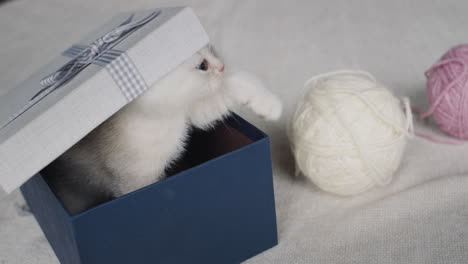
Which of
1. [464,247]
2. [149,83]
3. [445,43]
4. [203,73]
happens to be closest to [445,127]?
[464,247]

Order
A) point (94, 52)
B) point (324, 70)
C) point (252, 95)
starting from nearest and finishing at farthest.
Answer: point (94, 52), point (252, 95), point (324, 70)

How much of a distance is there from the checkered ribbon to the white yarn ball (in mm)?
374

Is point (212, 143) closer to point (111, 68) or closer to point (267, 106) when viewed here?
point (267, 106)

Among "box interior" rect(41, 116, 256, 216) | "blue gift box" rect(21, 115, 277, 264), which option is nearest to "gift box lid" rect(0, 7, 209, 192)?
"blue gift box" rect(21, 115, 277, 264)

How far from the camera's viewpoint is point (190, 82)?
80cm

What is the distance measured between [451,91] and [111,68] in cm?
79

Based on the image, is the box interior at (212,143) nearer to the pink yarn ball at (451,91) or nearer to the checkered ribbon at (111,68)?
the checkered ribbon at (111,68)

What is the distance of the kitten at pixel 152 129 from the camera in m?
0.80

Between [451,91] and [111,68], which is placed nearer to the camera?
[111,68]

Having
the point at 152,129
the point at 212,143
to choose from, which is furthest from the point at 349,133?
the point at 152,129

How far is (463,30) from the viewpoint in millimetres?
1703

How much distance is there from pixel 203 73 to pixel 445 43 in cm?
114

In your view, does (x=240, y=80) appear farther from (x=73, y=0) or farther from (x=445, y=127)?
(x=73, y=0)

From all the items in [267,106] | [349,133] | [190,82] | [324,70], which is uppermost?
[190,82]
